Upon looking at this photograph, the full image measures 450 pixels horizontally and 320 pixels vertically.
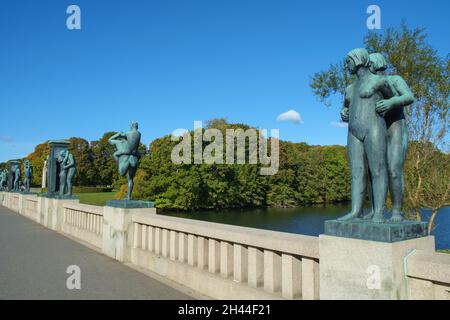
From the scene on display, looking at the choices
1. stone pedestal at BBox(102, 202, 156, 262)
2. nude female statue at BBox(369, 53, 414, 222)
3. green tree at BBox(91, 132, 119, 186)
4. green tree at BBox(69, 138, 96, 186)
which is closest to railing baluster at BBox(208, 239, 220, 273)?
nude female statue at BBox(369, 53, 414, 222)

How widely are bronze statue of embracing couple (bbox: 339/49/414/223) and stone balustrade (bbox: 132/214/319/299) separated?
742 mm

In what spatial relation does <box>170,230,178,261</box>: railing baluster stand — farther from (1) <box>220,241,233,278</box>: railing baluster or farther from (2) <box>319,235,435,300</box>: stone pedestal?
(2) <box>319,235,435,300</box>: stone pedestal

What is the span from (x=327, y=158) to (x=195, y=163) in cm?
2878

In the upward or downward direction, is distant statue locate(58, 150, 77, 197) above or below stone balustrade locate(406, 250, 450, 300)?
above

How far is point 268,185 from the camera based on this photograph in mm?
52312

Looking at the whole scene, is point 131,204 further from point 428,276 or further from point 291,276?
point 428,276

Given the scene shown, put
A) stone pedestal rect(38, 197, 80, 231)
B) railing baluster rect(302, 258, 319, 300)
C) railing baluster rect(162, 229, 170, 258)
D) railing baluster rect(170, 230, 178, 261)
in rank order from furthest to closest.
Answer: stone pedestal rect(38, 197, 80, 231) < railing baluster rect(162, 229, 170, 258) < railing baluster rect(170, 230, 178, 261) < railing baluster rect(302, 258, 319, 300)

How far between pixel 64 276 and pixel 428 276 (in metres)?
5.77

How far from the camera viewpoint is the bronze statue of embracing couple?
3561 millimetres

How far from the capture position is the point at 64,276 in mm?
Result: 6699

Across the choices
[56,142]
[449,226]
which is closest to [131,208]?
[56,142]

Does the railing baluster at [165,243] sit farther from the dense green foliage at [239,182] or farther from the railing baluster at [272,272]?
the dense green foliage at [239,182]

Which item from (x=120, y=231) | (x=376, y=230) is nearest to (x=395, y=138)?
(x=376, y=230)
